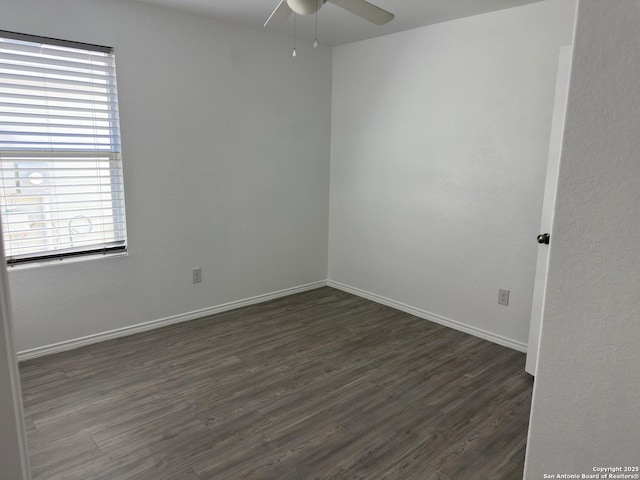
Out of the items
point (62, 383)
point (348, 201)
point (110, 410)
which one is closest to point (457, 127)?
point (348, 201)

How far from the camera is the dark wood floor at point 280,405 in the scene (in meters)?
2.04

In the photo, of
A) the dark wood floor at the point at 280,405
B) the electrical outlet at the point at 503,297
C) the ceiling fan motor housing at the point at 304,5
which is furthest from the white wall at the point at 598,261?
the electrical outlet at the point at 503,297

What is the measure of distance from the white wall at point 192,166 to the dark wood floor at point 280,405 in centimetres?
36

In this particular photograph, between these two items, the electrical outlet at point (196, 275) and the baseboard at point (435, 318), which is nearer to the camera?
the baseboard at point (435, 318)

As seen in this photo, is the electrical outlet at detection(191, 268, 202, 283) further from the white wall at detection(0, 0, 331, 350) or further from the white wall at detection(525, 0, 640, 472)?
the white wall at detection(525, 0, 640, 472)

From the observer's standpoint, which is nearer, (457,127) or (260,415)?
(260,415)

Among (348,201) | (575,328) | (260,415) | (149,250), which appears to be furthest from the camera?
(348,201)

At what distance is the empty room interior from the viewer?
3.78 ft

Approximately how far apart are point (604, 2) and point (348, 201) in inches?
137

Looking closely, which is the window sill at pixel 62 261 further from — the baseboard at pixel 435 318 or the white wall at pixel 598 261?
the white wall at pixel 598 261

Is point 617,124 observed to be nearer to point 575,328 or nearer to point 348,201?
point 575,328

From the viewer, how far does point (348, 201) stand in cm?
443

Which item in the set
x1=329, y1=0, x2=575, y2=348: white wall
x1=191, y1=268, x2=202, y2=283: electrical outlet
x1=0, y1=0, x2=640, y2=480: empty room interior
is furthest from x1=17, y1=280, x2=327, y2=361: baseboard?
x1=329, y1=0, x2=575, y2=348: white wall

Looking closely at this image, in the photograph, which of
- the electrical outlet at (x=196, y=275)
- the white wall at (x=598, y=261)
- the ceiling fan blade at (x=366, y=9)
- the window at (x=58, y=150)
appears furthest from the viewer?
the electrical outlet at (x=196, y=275)
